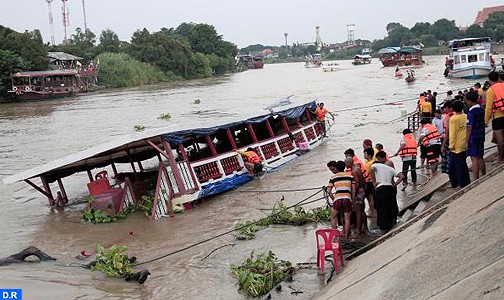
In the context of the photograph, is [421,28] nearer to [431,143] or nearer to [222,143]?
[222,143]

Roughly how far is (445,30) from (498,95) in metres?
130

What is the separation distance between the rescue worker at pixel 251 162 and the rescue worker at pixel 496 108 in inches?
319

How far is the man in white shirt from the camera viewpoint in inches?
331

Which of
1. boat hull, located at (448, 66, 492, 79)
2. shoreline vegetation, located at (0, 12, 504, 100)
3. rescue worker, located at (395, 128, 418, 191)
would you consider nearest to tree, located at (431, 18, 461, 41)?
shoreline vegetation, located at (0, 12, 504, 100)

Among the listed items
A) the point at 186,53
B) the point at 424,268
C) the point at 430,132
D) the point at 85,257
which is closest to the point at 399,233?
the point at 424,268

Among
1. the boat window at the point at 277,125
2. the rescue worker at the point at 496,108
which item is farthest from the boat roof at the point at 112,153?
the rescue worker at the point at 496,108

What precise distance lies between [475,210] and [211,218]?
7378mm

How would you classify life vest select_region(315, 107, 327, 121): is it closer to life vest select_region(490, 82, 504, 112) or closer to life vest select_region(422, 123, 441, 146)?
life vest select_region(422, 123, 441, 146)

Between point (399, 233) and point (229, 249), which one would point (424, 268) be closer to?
point (399, 233)

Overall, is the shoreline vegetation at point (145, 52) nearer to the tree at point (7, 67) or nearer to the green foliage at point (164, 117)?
the tree at point (7, 67)

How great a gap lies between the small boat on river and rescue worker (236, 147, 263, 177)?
5.6 inches

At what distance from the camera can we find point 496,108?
861cm

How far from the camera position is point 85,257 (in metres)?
10.4

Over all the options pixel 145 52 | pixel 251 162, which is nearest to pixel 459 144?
pixel 251 162
